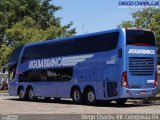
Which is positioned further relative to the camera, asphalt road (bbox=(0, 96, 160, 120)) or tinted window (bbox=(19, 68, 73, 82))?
tinted window (bbox=(19, 68, 73, 82))

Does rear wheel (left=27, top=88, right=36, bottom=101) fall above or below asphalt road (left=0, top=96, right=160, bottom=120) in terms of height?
above

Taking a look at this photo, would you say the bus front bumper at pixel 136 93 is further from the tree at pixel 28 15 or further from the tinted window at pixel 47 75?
the tree at pixel 28 15

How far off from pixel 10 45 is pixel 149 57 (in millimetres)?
30976

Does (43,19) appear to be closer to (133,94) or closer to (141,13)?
(141,13)

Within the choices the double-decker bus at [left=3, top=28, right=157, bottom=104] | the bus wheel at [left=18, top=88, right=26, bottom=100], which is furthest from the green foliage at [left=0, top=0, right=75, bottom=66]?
the double-decker bus at [left=3, top=28, right=157, bottom=104]

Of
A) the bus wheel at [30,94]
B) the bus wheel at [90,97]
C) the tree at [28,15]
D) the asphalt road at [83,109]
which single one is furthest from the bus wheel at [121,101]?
the tree at [28,15]

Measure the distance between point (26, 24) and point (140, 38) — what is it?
31.3 m

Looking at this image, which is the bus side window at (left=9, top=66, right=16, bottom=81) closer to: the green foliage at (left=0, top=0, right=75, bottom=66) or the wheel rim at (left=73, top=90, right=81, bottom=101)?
the wheel rim at (left=73, top=90, right=81, bottom=101)

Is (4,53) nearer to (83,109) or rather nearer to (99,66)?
(99,66)

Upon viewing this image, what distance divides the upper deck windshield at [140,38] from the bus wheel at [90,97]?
11.8 ft

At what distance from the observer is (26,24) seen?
52.7 meters

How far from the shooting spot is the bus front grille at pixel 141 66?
22530 millimetres

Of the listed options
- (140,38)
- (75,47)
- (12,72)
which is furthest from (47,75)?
(140,38)

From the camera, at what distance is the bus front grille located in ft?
73.9
